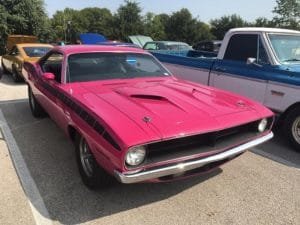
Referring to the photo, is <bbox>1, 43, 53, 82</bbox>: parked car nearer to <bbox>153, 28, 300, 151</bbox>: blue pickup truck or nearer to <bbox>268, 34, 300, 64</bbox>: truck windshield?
<bbox>153, 28, 300, 151</bbox>: blue pickup truck

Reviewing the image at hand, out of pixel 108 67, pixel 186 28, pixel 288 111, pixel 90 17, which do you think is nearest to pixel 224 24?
pixel 186 28

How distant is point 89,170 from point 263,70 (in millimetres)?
3389

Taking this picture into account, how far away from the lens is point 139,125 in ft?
9.97

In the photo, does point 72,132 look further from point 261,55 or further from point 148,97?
point 261,55

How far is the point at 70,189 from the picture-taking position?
3.72 metres

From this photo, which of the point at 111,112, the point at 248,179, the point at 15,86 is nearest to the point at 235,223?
the point at 248,179

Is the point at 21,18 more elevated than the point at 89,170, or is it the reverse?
the point at 21,18

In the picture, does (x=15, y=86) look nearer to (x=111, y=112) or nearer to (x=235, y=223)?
(x=111, y=112)

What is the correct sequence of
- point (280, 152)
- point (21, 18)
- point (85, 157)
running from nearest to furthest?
point (85, 157) < point (280, 152) < point (21, 18)

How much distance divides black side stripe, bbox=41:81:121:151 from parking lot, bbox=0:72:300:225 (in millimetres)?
804

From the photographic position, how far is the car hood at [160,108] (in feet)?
9.88

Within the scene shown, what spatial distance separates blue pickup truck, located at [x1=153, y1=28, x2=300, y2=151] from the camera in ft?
16.9

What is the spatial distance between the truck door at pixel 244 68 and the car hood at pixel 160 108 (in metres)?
1.52

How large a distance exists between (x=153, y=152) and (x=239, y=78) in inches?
133
